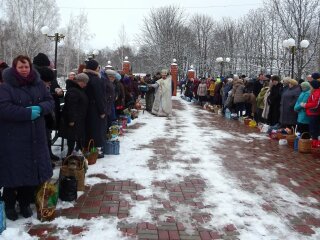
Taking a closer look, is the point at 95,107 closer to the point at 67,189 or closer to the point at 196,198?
the point at 67,189

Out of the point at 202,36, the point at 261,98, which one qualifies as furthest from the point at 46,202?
the point at 202,36

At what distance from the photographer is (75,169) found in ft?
16.6

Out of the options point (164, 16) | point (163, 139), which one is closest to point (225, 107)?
point (163, 139)

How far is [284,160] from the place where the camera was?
309 inches

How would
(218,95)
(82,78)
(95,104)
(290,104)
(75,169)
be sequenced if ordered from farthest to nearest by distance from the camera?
(218,95) → (290,104) → (95,104) → (82,78) → (75,169)

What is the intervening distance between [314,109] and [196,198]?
4.44 metres

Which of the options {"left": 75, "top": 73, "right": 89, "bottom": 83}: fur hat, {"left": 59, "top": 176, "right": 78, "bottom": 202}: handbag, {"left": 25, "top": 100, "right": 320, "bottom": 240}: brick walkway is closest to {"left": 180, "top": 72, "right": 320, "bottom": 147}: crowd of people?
{"left": 25, "top": 100, "right": 320, "bottom": 240}: brick walkway

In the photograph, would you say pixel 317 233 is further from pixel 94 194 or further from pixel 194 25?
pixel 194 25

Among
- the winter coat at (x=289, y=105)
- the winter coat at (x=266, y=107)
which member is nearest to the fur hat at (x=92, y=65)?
the winter coat at (x=289, y=105)

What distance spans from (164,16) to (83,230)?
45601 millimetres

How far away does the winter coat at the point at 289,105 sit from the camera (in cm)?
984

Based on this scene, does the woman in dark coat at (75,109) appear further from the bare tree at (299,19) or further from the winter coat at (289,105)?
the bare tree at (299,19)

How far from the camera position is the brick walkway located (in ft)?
13.4

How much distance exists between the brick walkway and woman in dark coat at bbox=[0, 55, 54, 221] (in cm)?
54
